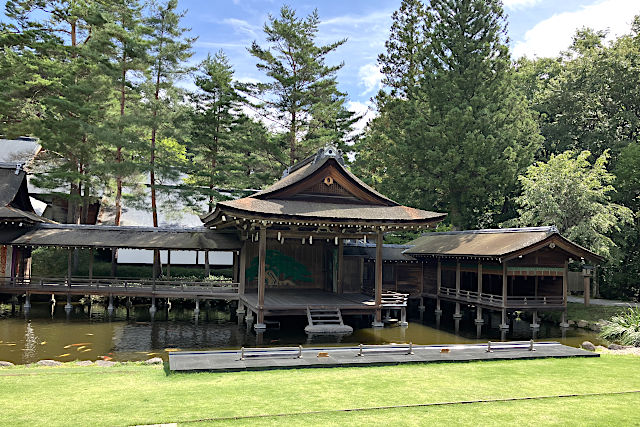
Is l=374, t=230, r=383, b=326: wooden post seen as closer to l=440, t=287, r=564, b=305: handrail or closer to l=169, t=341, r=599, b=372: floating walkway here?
l=440, t=287, r=564, b=305: handrail

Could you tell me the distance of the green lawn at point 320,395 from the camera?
26.7 ft

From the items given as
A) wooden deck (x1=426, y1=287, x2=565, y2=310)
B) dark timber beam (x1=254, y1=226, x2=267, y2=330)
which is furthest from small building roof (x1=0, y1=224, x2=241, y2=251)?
wooden deck (x1=426, y1=287, x2=565, y2=310)

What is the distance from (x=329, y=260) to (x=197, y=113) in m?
15.2

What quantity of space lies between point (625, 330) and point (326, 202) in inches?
539

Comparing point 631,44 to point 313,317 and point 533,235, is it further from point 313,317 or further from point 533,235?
point 313,317

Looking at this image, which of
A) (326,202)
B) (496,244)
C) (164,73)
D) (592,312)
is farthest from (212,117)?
(592,312)

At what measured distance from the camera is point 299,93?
35.3 metres

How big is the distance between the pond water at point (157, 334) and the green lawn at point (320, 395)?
199 inches

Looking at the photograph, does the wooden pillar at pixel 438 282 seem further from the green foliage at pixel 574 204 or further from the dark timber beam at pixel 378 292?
the dark timber beam at pixel 378 292

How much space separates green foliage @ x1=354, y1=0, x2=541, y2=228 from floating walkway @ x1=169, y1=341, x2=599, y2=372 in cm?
1973

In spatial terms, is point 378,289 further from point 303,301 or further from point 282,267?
point 282,267

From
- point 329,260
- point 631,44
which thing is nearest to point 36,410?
point 329,260

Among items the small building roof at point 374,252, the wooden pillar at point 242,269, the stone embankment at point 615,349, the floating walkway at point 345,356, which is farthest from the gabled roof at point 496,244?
the wooden pillar at point 242,269

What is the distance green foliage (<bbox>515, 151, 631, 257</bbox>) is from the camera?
26.5 metres
